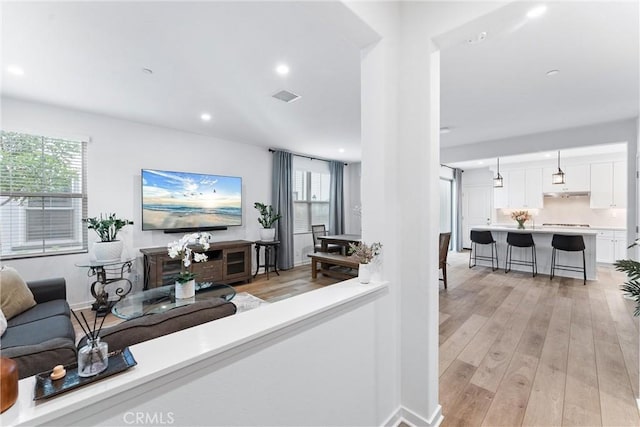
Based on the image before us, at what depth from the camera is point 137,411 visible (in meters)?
0.82

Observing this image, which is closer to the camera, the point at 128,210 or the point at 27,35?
the point at 27,35

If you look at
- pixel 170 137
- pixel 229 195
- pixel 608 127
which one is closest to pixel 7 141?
pixel 170 137

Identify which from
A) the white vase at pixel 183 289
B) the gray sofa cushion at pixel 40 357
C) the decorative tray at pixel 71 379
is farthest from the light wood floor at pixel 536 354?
the gray sofa cushion at pixel 40 357

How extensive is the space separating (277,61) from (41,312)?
2.94 m

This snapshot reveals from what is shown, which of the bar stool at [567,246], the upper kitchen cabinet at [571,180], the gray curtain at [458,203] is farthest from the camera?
the gray curtain at [458,203]

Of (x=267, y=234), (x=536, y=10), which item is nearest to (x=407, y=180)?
(x=536, y=10)

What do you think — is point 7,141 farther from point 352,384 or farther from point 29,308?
point 352,384

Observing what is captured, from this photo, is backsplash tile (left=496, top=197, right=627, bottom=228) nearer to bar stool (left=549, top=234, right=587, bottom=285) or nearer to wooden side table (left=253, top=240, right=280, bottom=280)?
bar stool (left=549, top=234, right=587, bottom=285)

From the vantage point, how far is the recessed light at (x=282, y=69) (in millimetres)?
2533

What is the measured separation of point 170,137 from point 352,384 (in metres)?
4.54

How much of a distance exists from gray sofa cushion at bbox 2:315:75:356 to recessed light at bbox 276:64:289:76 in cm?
273

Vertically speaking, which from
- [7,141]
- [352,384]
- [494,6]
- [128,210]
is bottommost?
[352,384]

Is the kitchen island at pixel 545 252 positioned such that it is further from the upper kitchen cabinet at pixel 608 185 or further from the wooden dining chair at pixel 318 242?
the wooden dining chair at pixel 318 242

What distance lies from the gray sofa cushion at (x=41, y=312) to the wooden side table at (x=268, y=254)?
9.95 ft
